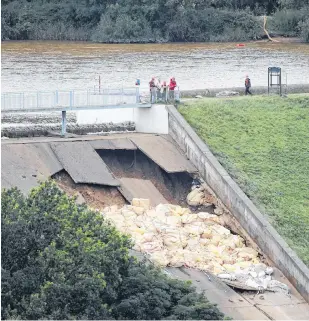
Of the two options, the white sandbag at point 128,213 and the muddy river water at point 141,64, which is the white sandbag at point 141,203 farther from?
the muddy river water at point 141,64

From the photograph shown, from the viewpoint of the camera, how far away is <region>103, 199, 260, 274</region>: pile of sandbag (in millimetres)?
30297

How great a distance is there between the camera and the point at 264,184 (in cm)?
3397

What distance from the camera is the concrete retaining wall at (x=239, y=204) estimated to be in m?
30.3

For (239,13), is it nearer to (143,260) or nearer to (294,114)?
(294,114)

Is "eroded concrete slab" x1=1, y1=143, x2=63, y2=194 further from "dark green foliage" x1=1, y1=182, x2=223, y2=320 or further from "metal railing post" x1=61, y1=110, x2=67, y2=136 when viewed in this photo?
"dark green foliage" x1=1, y1=182, x2=223, y2=320

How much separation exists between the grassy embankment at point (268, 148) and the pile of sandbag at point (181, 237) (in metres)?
1.28

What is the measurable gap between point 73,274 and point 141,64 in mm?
26557

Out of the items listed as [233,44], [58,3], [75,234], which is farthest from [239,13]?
[75,234]

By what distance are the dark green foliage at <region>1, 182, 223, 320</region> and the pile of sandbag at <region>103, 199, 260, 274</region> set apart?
3.59 m

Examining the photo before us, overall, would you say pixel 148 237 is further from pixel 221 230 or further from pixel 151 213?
pixel 221 230

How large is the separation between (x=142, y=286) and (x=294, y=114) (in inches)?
566

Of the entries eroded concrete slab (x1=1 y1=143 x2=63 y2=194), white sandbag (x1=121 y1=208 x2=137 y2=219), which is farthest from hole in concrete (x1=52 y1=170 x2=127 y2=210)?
white sandbag (x1=121 y1=208 x2=137 y2=219)

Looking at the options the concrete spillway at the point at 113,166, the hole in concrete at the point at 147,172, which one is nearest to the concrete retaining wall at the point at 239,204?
the concrete spillway at the point at 113,166

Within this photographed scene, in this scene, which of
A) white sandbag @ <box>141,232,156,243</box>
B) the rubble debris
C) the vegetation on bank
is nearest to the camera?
the rubble debris
